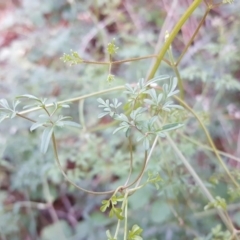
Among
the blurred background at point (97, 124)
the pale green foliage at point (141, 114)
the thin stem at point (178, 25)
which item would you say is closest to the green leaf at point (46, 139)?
the pale green foliage at point (141, 114)

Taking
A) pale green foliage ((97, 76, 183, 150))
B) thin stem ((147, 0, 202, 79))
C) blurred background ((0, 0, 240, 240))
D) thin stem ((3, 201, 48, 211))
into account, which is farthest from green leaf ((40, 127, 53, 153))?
thin stem ((3, 201, 48, 211))

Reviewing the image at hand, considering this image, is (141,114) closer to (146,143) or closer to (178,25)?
(146,143)

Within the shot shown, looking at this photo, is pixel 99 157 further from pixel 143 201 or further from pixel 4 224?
pixel 4 224

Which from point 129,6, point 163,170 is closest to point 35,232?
point 163,170

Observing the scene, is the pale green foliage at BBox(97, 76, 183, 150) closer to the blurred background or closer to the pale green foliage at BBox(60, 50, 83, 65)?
the pale green foliage at BBox(60, 50, 83, 65)

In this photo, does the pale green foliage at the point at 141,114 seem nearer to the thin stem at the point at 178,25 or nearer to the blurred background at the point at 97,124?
the thin stem at the point at 178,25

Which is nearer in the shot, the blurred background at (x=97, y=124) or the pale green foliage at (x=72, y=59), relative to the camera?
the pale green foliage at (x=72, y=59)

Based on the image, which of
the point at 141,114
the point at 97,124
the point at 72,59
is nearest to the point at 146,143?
the point at 141,114

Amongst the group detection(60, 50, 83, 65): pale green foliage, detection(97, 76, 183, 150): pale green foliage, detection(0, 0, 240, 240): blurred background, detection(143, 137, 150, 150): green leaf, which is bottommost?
detection(0, 0, 240, 240): blurred background

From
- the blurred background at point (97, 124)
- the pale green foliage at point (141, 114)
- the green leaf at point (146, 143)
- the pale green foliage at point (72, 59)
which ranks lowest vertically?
the blurred background at point (97, 124)
